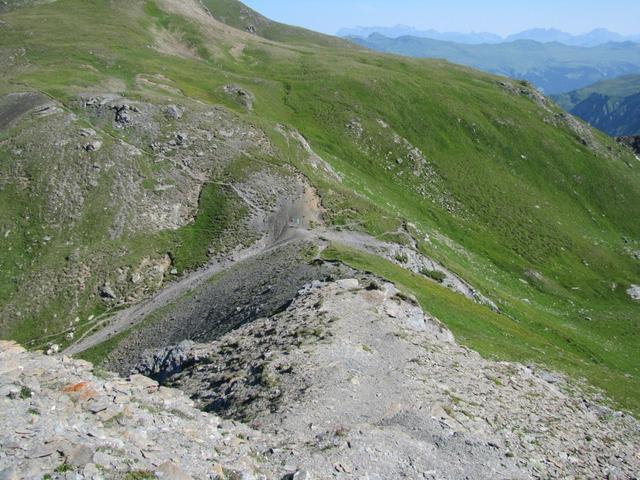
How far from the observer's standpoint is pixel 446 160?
361 feet

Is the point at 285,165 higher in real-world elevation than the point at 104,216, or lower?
higher

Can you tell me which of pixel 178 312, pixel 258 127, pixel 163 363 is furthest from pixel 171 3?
pixel 163 363

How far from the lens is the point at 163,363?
32625 millimetres

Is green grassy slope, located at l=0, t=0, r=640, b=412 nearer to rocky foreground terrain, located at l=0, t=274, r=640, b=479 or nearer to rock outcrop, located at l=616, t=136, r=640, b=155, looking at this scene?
rocky foreground terrain, located at l=0, t=274, r=640, b=479

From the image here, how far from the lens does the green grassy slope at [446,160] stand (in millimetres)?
66250

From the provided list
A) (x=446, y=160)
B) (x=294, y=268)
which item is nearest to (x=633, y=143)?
(x=446, y=160)

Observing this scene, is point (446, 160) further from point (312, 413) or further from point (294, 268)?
point (312, 413)

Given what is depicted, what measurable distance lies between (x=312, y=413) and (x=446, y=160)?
97.1 m

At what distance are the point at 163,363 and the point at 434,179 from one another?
83.3 meters

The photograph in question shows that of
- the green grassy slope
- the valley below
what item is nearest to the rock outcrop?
the valley below

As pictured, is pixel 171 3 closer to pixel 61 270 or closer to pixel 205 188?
pixel 205 188

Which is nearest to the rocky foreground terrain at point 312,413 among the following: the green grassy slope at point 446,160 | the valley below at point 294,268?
the valley below at point 294,268

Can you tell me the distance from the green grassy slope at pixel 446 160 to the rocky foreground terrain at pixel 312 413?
1635cm

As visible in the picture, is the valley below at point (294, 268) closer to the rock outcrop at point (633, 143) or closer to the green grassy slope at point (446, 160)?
the green grassy slope at point (446, 160)
